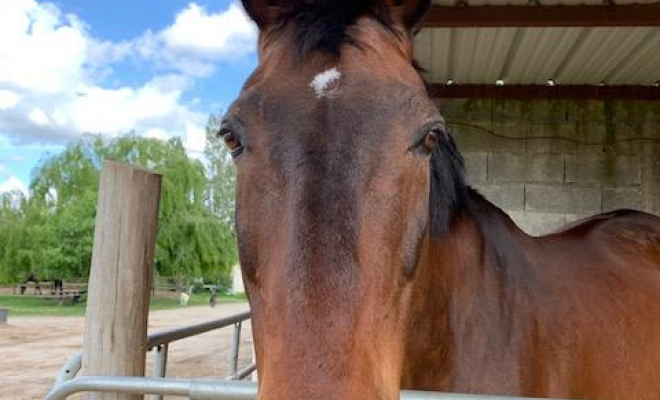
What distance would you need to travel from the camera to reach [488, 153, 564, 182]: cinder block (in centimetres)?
511

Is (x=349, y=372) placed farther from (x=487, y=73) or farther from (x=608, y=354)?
(x=487, y=73)

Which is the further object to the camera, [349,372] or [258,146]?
[258,146]

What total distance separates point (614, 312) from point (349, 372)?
1.53 m

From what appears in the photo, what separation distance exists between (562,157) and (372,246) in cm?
445

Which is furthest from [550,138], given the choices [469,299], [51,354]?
[51,354]

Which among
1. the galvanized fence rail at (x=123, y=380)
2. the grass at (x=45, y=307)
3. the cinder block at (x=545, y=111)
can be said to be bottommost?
the grass at (x=45, y=307)

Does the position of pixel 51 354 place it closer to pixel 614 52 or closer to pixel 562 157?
pixel 562 157

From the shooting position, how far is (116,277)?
1.92 metres

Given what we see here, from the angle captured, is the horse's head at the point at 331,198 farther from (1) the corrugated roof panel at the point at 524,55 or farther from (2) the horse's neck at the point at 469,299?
(1) the corrugated roof panel at the point at 524,55

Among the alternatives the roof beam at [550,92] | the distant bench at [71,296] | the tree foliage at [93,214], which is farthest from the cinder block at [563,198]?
the distant bench at [71,296]

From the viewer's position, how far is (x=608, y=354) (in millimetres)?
2012

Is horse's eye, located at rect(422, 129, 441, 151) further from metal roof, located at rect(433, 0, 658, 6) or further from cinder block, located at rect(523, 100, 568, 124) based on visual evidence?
cinder block, located at rect(523, 100, 568, 124)

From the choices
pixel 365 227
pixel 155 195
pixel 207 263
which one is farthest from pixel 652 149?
pixel 207 263

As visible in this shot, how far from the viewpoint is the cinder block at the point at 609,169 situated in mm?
5117
